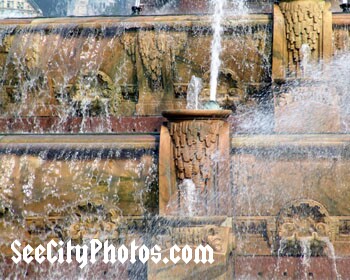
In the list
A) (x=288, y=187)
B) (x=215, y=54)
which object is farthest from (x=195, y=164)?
(x=215, y=54)

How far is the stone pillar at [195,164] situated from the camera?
38.0 ft

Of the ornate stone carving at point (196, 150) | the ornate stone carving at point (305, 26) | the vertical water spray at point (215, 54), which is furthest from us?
the vertical water spray at point (215, 54)

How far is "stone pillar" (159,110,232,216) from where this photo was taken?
1160 centimetres

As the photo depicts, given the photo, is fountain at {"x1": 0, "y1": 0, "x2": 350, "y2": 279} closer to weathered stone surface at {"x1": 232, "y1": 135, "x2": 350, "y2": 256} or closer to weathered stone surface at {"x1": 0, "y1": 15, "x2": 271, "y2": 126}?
weathered stone surface at {"x1": 232, "y1": 135, "x2": 350, "y2": 256}

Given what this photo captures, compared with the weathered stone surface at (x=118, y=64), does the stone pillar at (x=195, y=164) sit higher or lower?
lower

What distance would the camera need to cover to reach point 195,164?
11625mm

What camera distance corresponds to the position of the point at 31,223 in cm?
1209

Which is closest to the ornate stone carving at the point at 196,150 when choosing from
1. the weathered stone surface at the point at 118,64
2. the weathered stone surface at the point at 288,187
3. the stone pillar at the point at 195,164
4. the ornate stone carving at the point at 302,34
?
the stone pillar at the point at 195,164

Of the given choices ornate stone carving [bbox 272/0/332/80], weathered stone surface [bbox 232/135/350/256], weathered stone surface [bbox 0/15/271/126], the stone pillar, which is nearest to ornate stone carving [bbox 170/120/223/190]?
the stone pillar

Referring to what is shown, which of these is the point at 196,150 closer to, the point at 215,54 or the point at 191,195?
the point at 191,195

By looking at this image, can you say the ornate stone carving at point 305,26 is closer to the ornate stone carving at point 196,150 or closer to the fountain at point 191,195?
the fountain at point 191,195

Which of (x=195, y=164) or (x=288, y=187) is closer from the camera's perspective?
(x=195, y=164)

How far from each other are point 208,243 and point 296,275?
1.09 metres

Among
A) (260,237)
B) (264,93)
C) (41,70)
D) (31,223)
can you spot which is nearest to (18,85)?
(41,70)
